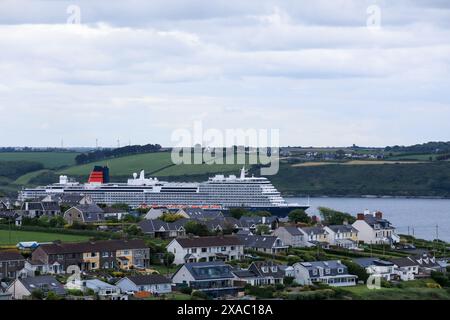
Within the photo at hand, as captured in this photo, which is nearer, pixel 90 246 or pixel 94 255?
pixel 94 255

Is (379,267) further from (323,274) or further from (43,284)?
(43,284)

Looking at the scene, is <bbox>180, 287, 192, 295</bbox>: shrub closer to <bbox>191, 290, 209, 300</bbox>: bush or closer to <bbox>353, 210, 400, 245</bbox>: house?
<bbox>191, 290, 209, 300</bbox>: bush

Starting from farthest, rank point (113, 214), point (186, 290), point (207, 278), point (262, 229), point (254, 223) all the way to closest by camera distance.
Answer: point (113, 214) < point (254, 223) < point (262, 229) < point (207, 278) < point (186, 290)

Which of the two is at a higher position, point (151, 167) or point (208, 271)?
point (151, 167)

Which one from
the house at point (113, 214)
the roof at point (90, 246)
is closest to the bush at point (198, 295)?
the roof at point (90, 246)

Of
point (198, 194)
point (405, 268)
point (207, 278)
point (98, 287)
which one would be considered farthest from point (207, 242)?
point (198, 194)

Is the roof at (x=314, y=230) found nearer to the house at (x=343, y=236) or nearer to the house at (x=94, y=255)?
the house at (x=343, y=236)

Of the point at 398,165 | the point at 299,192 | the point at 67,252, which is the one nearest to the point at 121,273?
the point at 67,252
